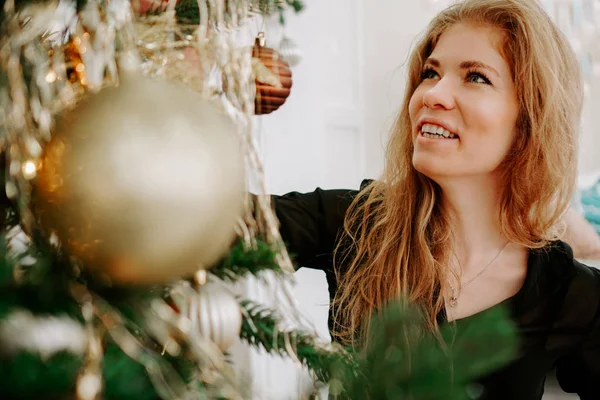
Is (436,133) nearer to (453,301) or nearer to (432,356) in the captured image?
(453,301)

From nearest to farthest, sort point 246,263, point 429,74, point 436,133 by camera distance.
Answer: point 246,263 < point 436,133 < point 429,74

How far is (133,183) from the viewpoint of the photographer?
0.26 metres

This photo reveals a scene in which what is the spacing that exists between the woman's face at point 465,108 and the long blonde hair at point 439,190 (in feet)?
0.11

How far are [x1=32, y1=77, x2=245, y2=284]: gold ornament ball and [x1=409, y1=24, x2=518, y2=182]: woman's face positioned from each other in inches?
34.6

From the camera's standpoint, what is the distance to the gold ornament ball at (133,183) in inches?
10.3

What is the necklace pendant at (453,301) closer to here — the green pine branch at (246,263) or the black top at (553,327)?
the black top at (553,327)

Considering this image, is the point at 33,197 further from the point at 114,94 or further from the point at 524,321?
the point at 524,321

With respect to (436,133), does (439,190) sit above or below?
below

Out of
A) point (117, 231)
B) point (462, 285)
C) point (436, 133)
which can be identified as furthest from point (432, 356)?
point (462, 285)

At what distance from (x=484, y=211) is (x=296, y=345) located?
0.96m

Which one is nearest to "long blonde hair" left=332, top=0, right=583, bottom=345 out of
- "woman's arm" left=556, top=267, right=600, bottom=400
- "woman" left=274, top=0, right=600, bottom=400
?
"woman" left=274, top=0, right=600, bottom=400

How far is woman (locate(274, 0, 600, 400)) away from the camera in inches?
44.7

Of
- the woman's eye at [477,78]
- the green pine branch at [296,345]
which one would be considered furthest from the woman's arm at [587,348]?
the green pine branch at [296,345]

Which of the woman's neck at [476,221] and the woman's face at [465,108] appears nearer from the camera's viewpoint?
the woman's face at [465,108]
